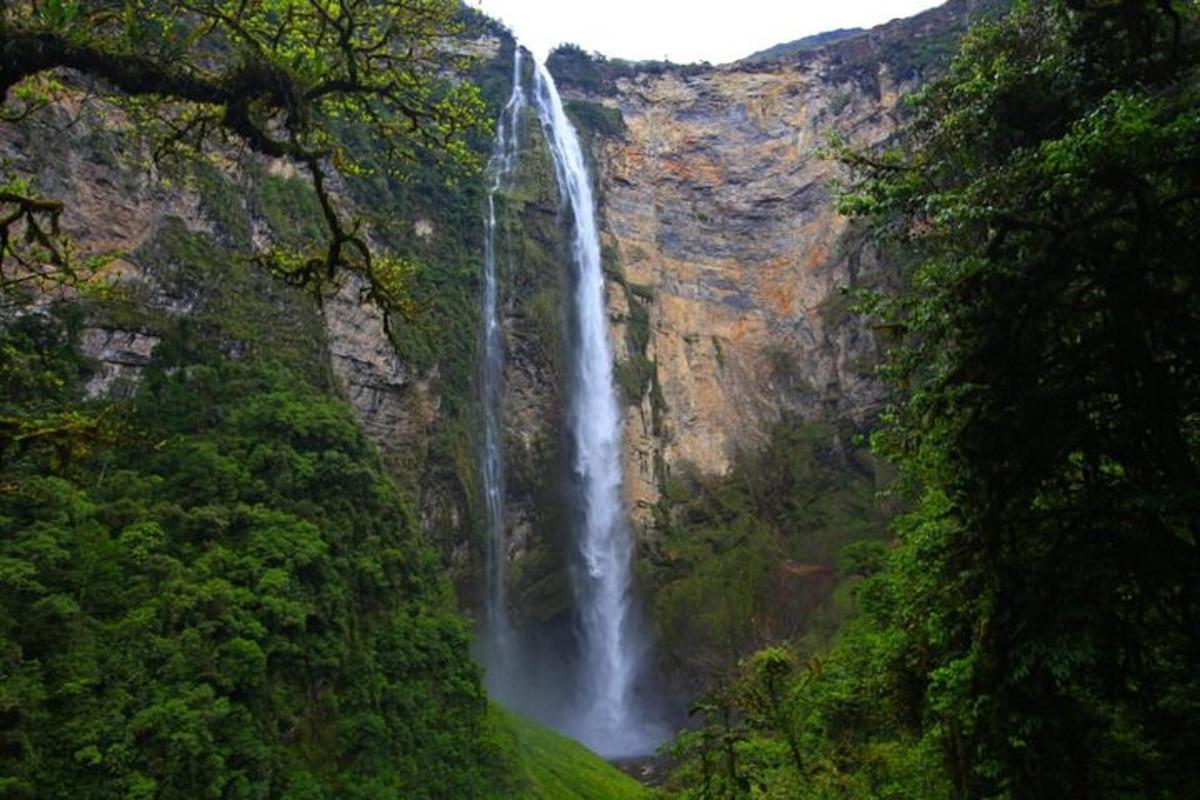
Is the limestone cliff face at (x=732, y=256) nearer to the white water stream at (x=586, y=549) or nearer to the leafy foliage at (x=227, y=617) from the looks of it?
the white water stream at (x=586, y=549)

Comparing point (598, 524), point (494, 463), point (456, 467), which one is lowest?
point (598, 524)

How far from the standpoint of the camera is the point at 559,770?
23.5m

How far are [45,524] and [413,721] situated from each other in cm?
866

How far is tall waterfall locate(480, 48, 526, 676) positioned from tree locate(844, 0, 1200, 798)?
2749 cm

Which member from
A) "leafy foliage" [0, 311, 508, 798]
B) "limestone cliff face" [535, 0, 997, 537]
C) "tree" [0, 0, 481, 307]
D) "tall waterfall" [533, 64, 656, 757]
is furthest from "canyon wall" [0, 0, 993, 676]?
"tree" [0, 0, 481, 307]

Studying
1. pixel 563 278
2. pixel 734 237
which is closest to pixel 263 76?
pixel 563 278

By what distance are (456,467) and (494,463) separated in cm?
257

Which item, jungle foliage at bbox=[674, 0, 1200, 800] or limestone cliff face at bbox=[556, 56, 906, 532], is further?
limestone cliff face at bbox=[556, 56, 906, 532]

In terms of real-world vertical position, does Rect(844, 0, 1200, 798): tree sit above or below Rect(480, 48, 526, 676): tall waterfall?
below

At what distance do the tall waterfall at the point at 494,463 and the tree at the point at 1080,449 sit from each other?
27.5m

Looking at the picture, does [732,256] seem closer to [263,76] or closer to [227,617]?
[227,617]

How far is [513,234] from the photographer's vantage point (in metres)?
38.0

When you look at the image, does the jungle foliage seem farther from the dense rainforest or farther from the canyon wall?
the canyon wall

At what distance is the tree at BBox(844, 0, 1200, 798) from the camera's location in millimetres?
4551
